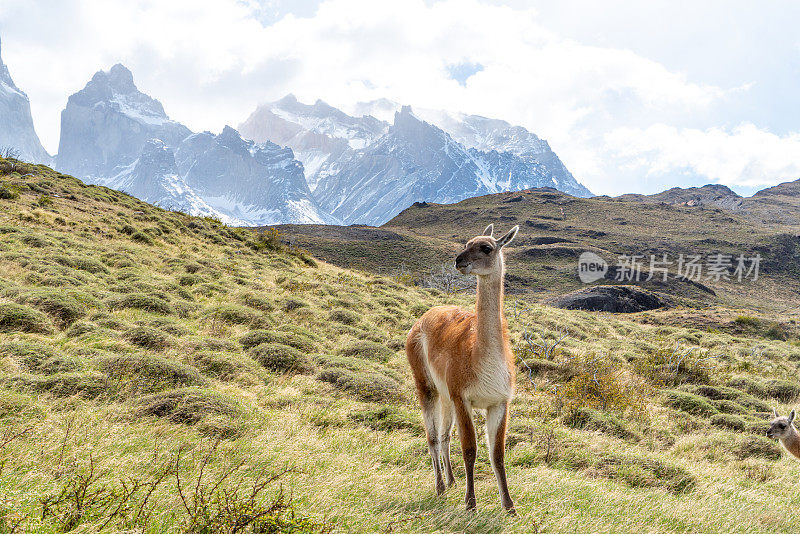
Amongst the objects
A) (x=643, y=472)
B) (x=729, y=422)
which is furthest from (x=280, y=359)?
(x=729, y=422)

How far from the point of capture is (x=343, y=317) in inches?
568

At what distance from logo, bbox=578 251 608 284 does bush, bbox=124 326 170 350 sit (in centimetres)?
6451

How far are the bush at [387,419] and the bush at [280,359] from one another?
7.84ft

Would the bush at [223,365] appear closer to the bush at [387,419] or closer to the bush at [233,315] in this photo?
the bush at [387,419]

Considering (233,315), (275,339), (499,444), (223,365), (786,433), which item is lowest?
(786,433)

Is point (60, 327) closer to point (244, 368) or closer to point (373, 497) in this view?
point (244, 368)

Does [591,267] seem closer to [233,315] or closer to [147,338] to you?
[233,315]

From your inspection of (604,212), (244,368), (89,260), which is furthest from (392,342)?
(604,212)

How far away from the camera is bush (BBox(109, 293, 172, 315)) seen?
36.0ft

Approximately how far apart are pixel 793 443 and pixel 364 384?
24.2ft

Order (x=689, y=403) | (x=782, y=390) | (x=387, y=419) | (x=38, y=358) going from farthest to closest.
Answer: (x=782, y=390)
(x=689, y=403)
(x=387, y=419)
(x=38, y=358)

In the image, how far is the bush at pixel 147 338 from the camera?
8.30 m

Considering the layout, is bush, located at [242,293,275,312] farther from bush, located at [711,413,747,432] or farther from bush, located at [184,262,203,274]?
bush, located at [711,413,747,432]

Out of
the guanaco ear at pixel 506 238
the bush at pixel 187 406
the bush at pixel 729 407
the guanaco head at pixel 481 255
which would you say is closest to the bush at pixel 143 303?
the bush at pixel 187 406
